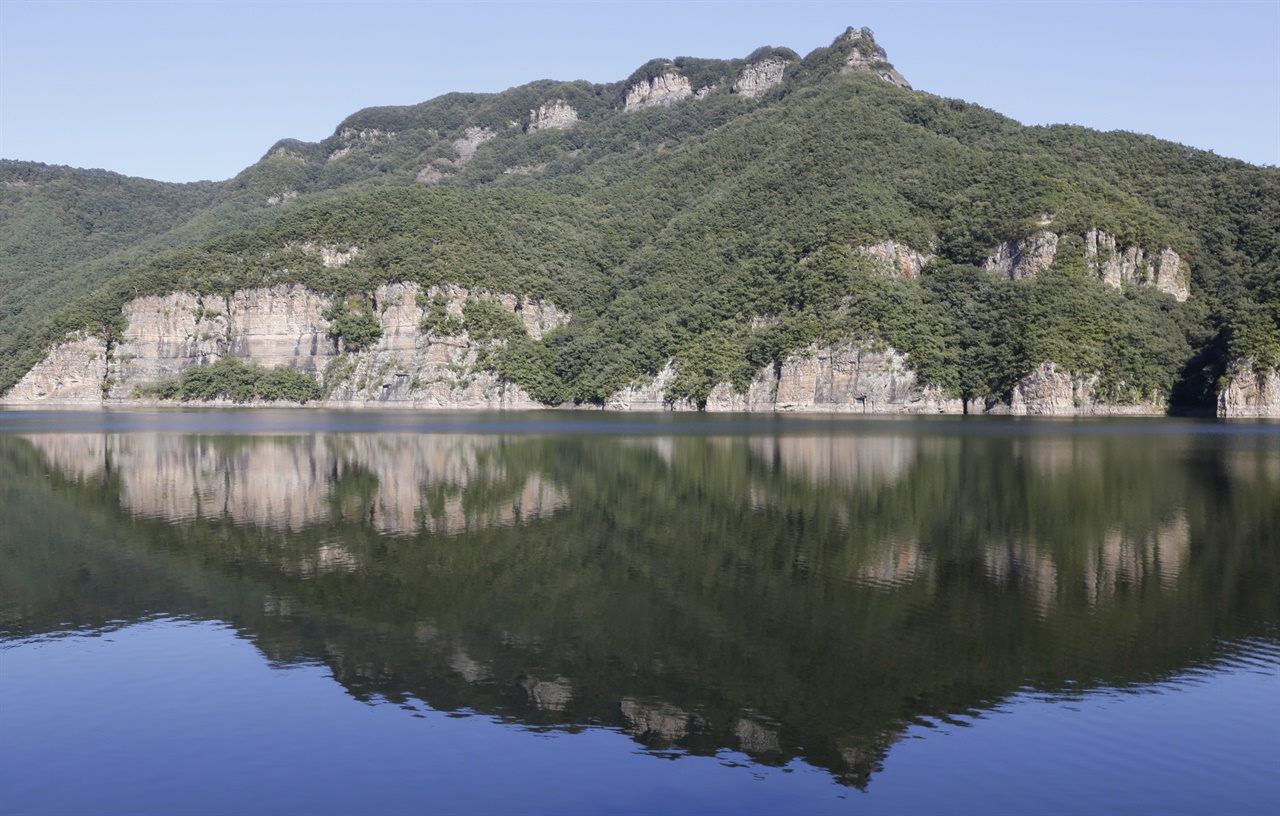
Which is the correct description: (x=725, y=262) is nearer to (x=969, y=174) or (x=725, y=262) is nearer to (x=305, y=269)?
(x=969, y=174)

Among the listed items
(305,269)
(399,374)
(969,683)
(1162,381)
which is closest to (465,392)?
(399,374)

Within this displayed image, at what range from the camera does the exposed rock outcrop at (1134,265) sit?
15275 centimetres

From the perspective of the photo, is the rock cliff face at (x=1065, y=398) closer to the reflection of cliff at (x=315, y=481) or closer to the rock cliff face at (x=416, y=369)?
the rock cliff face at (x=416, y=369)

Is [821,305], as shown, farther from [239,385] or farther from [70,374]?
[70,374]

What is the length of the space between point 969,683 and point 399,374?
16706 centimetres

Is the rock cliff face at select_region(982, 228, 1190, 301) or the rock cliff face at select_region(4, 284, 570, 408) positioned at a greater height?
the rock cliff face at select_region(982, 228, 1190, 301)

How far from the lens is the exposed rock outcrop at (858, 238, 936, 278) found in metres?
160

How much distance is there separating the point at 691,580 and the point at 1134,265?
148 metres

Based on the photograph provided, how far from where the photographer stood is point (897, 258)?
16238 centimetres

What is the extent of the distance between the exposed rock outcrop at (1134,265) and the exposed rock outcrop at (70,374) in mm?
157634

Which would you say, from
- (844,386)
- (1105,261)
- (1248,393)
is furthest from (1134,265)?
(844,386)

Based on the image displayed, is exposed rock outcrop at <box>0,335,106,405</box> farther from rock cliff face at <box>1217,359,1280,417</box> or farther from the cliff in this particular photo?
rock cliff face at <box>1217,359,1280,417</box>

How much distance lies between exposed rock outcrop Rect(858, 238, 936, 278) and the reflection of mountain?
109 meters

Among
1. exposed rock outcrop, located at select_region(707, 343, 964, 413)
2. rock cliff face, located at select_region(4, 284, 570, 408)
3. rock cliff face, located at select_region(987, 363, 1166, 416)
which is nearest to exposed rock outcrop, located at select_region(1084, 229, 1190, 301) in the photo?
rock cliff face, located at select_region(987, 363, 1166, 416)
